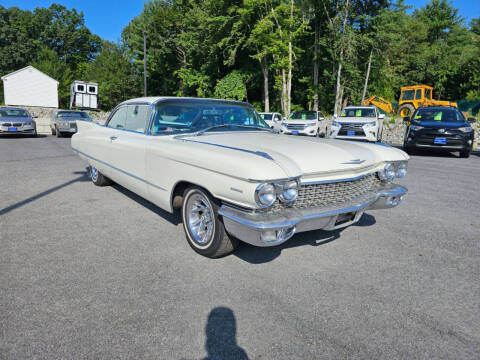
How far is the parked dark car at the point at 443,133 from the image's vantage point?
10.9 meters

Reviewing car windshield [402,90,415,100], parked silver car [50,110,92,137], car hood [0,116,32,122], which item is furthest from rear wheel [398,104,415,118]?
car hood [0,116,32,122]

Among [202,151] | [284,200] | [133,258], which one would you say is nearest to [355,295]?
[284,200]

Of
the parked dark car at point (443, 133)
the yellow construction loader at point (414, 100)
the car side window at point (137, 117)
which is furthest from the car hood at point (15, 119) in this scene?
the yellow construction loader at point (414, 100)

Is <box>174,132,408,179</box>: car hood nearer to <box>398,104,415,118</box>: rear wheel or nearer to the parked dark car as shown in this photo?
the parked dark car

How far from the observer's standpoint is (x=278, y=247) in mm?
3410

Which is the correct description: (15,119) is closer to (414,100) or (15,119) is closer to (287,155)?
(287,155)

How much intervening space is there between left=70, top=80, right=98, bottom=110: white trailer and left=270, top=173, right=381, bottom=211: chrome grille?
3315 centimetres

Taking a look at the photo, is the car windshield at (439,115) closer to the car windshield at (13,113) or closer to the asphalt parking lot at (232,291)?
the asphalt parking lot at (232,291)

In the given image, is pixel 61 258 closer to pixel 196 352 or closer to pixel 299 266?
pixel 196 352

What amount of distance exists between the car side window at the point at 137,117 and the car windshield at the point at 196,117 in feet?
0.72

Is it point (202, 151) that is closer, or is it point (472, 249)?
point (202, 151)

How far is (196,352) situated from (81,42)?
93.7m

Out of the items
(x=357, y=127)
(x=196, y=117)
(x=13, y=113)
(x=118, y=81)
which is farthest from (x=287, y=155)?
(x=118, y=81)

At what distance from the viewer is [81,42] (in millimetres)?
80000
